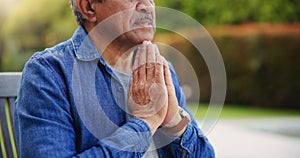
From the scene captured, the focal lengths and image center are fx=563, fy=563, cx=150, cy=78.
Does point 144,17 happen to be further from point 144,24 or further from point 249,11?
point 249,11

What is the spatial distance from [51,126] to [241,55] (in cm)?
1242

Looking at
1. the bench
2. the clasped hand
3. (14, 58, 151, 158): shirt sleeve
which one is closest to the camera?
(14, 58, 151, 158): shirt sleeve

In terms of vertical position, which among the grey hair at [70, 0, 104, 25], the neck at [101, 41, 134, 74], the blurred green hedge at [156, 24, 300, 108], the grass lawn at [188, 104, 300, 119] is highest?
the blurred green hedge at [156, 24, 300, 108]

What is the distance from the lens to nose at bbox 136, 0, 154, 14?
175cm

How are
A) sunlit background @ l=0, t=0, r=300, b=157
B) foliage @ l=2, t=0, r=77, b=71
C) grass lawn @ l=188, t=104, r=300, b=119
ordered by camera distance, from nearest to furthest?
sunlit background @ l=0, t=0, r=300, b=157
grass lawn @ l=188, t=104, r=300, b=119
foliage @ l=2, t=0, r=77, b=71

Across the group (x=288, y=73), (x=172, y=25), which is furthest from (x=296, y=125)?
(x=172, y=25)

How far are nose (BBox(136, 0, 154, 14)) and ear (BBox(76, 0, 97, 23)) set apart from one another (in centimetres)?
14

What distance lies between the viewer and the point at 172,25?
17.1 meters

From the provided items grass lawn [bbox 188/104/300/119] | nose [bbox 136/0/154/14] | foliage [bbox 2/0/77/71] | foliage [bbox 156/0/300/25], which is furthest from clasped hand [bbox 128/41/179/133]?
foliage [bbox 2/0/77/71]

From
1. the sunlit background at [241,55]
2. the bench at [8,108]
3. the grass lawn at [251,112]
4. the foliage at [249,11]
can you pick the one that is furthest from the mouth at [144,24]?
the foliage at [249,11]

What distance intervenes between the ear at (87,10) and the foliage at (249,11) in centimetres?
1551

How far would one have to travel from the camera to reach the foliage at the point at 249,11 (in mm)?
17609

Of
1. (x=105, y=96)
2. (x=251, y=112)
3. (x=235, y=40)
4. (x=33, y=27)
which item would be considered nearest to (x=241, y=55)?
(x=235, y=40)

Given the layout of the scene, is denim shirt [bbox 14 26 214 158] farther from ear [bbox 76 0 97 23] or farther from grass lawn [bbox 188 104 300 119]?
grass lawn [bbox 188 104 300 119]
